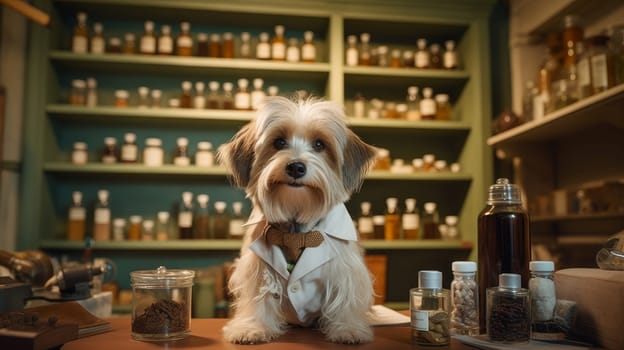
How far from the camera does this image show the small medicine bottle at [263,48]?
117 inches

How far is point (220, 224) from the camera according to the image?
2.93 m

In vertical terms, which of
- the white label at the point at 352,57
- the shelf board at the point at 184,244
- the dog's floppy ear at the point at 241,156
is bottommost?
the shelf board at the point at 184,244

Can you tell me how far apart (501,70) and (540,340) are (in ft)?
8.49

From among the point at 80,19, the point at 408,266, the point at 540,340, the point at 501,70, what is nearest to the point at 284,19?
the point at 80,19

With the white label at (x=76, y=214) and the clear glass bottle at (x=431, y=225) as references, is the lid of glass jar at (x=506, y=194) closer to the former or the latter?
the clear glass bottle at (x=431, y=225)

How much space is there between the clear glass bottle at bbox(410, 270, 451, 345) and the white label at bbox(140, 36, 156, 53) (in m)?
2.35

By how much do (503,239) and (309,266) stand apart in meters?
0.39

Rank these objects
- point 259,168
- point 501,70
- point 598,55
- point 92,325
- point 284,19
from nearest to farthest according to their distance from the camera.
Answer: point 92,325, point 259,168, point 598,55, point 284,19, point 501,70

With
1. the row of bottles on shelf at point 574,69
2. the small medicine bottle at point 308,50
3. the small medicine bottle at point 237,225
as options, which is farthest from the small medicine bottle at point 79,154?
the row of bottles on shelf at point 574,69

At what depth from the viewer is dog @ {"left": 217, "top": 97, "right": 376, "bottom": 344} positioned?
1157mm

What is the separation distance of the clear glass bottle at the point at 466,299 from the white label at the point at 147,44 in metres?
2.32

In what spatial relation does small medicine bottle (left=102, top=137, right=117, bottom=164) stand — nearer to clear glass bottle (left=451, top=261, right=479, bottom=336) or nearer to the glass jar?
the glass jar

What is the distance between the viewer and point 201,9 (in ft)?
Answer: 9.64

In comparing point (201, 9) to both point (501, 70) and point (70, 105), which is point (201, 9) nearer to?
point (70, 105)
